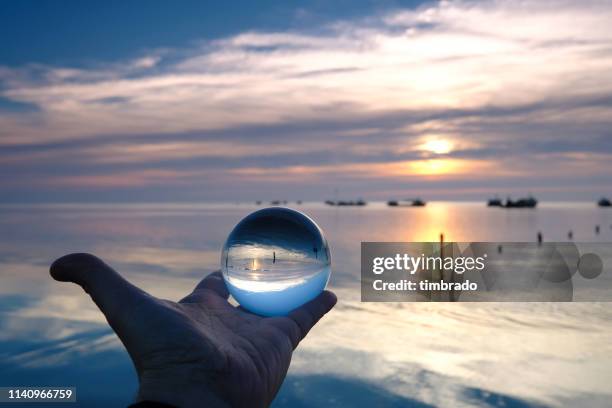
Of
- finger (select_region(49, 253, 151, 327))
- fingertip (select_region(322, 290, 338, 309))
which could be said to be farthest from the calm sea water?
finger (select_region(49, 253, 151, 327))

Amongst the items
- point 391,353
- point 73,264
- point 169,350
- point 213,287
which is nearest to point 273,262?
point 213,287

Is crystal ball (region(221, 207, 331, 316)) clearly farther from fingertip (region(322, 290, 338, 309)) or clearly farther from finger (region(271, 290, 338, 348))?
finger (region(271, 290, 338, 348))

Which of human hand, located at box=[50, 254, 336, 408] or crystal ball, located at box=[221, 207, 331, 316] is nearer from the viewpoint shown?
human hand, located at box=[50, 254, 336, 408]

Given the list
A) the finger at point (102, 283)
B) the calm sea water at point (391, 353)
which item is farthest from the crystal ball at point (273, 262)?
the calm sea water at point (391, 353)

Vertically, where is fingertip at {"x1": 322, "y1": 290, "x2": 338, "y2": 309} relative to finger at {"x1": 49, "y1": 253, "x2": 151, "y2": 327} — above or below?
below

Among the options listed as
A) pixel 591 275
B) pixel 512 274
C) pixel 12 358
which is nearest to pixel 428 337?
pixel 12 358

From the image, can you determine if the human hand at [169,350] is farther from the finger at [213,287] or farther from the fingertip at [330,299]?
the fingertip at [330,299]
